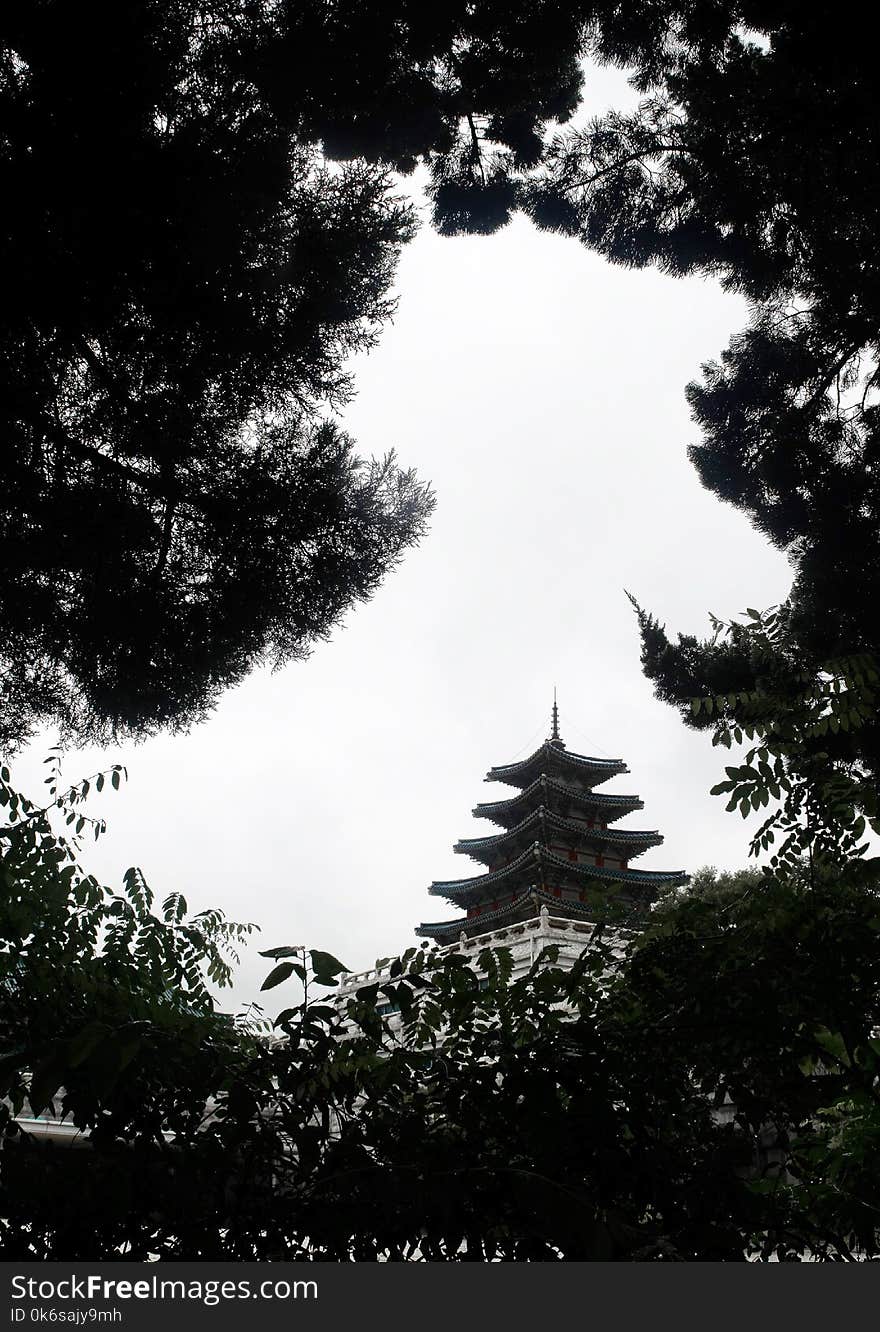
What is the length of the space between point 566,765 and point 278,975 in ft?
89.2

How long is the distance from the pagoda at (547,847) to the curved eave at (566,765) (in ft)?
0.11

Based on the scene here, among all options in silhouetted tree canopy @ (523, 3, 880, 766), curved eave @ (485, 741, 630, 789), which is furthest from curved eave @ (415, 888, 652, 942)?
silhouetted tree canopy @ (523, 3, 880, 766)

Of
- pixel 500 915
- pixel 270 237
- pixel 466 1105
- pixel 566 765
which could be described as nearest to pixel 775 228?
pixel 270 237

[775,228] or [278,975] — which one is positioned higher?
[775,228]

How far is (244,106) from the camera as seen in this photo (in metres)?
3.40

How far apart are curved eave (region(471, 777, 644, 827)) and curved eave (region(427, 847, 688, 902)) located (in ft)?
5.68

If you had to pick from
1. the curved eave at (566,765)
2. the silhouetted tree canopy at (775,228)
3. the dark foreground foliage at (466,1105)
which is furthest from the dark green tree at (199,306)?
the curved eave at (566,765)

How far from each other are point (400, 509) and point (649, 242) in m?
1.91

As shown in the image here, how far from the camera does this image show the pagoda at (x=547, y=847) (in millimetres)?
24203

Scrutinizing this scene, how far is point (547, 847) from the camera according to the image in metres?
25.5

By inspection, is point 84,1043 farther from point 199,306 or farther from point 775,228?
point 775,228

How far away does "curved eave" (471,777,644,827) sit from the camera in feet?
86.9

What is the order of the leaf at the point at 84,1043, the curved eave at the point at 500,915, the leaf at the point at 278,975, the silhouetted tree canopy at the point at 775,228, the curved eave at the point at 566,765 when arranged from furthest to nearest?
the curved eave at the point at 566,765, the curved eave at the point at 500,915, the silhouetted tree canopy at the point at 775,228, the leaf at the point at 278,975, the leaf at the point at 84,1043

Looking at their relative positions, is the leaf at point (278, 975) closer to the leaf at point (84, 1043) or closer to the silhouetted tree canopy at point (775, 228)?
the leaf at point (84, 1043)
